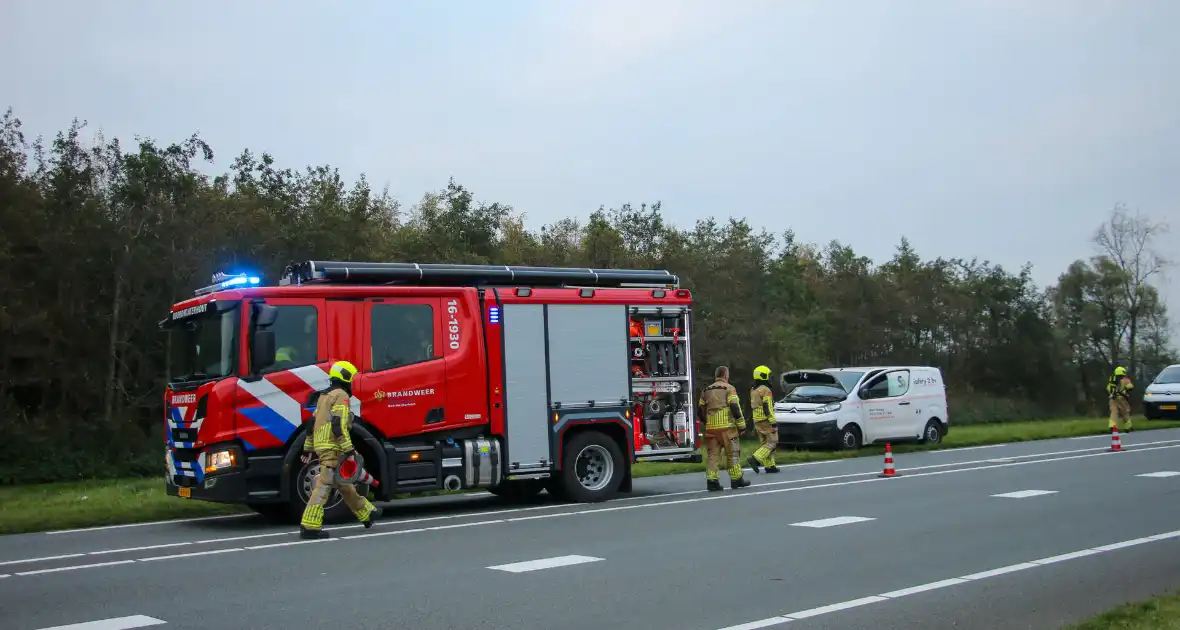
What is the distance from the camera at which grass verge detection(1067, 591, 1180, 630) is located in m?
7.03

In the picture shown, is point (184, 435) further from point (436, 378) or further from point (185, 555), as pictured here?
point (436, 378)

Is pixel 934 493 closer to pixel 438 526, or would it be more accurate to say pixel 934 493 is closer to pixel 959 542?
pixel 959 542

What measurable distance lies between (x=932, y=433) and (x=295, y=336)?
59.5 feet

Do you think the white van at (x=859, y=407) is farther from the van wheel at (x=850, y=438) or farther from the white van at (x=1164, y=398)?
the white van at (x=1164, y=398)

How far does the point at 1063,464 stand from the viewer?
20109 mm

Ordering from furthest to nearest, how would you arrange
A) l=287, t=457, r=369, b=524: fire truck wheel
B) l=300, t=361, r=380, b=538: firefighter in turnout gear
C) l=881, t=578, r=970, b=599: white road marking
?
l=287, t=457, r=369, b=524: fire truck wheel < l=300, t=361, r=380, b=538: firefighter in turnout gear < l=881, t=578, r=970, b=599: white road marking

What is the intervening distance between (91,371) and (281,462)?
1808 cm

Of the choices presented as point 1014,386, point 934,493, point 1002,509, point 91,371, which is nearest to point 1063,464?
point 934,493

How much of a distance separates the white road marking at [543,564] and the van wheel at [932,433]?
60.5ft

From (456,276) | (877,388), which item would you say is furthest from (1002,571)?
(877,388)

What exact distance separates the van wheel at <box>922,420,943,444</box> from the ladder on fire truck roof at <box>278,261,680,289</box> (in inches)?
485

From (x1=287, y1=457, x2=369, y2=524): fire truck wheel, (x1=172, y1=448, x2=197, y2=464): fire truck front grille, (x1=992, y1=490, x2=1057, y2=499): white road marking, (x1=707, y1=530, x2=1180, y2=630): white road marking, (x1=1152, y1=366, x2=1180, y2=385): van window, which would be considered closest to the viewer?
(x1=707, y1=530, x2=1180, y2=630): white road marking

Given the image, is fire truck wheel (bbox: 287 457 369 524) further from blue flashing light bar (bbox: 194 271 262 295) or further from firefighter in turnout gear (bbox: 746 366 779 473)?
firefighter in turnout gear (bbox: 746 366 779 473)

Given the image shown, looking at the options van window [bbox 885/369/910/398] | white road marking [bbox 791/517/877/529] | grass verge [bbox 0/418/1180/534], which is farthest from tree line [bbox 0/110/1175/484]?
white road marking [bbox 791/517/877/529]
